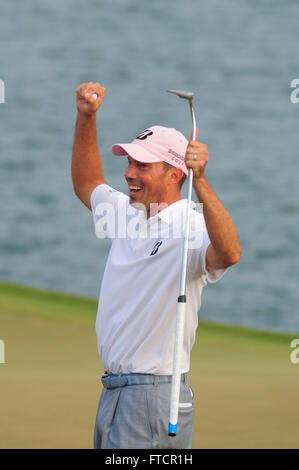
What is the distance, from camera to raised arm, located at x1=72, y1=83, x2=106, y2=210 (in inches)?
Answer: 169

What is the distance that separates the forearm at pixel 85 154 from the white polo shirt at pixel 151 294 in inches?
20.8

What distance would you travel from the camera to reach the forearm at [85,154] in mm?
4363

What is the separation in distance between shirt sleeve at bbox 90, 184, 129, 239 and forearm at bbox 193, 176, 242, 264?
64 cm

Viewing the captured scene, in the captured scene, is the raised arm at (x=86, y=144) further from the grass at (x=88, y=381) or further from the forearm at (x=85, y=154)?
the grass at (x=88, y=381)

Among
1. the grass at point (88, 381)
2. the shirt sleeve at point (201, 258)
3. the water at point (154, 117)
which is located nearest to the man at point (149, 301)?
the shirt sleeve at point (201, 258)

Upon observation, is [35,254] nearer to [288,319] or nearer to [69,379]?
[288,319]

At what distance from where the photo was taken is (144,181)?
3.97 m

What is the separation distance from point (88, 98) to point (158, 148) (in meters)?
0.44

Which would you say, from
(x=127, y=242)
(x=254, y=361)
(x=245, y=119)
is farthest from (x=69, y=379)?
(x=245, y=119)

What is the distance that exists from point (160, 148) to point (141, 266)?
43cm

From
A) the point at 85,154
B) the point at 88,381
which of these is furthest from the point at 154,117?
the point at 85,154
